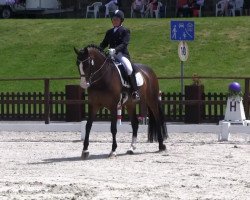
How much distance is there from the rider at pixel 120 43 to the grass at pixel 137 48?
1319cm

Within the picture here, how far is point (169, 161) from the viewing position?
54.0 feet

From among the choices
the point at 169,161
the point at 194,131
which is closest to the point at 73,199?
the point at 169,161

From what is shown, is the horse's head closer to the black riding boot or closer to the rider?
the rider

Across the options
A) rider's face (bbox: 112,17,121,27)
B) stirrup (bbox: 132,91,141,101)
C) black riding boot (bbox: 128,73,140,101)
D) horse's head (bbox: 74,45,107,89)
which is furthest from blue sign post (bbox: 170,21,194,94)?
horse's head (bbox: 74,45,107,89)

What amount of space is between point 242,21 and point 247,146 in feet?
70.2

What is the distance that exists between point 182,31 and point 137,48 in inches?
410

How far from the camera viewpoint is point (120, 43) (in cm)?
1786

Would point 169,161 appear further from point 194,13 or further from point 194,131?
point 194,13

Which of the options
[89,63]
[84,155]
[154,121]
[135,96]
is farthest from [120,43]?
[84,155]

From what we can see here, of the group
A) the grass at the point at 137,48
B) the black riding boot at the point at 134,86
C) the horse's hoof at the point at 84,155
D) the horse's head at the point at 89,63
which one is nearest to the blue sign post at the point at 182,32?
the grass at the point at 137,48

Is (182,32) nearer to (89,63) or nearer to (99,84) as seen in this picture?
(99,84)

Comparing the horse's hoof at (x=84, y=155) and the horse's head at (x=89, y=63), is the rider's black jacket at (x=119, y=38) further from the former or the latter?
the horse's hoof at (x=84, y=155)

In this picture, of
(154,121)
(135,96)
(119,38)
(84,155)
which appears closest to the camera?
(84,155)

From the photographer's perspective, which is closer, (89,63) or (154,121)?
(89,63)
